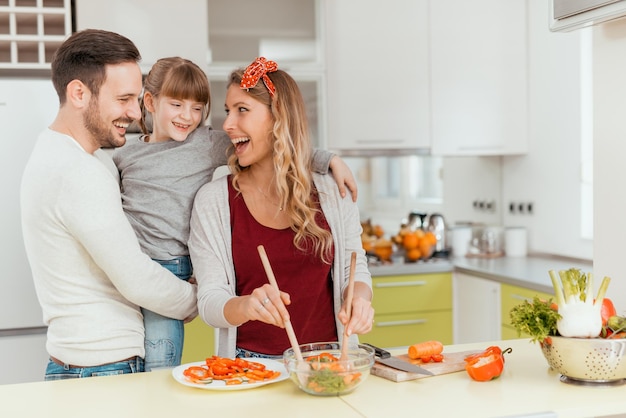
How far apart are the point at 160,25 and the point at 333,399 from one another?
256 centimetres

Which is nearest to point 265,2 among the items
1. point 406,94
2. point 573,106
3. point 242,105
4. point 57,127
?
point 406,94

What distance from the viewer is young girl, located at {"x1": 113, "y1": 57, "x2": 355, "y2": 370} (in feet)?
7.29

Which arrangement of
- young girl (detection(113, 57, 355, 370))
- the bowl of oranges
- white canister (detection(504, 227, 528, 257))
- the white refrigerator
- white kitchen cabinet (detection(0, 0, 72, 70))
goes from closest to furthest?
young girl (detection(113, 57, 355, 370)), the white refrigerator, white kitchen cabinet (detection(0, 0, 72, 70)), the bowl of oranges, white canister (detection(504, 227, 528, 257))

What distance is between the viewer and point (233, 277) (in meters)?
2.14

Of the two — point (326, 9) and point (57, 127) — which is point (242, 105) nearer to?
point (57, 127)

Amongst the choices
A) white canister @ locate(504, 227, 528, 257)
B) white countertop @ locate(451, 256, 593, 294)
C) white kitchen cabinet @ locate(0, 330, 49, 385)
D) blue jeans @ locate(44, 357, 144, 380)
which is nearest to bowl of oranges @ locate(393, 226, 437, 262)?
white countertop @ locate(451, 256, 593, 294)

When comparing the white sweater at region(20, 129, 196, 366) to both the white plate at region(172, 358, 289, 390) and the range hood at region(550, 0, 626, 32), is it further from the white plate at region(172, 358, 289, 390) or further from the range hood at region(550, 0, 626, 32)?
the range hood at region(550, 0, 626, 32)

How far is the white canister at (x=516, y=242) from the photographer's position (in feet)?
14.6

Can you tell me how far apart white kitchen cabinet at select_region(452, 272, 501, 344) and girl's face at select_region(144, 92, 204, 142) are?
6.75 ft

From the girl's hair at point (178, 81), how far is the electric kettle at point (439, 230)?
8.05 feet

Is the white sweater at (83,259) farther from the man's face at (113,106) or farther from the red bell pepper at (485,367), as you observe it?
the red bell pepper at (485,367)

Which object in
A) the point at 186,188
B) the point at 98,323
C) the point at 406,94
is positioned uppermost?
the point at 406,94

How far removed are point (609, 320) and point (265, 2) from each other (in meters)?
2.86

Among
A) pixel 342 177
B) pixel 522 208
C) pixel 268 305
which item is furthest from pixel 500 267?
pixel 268 305
